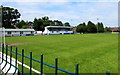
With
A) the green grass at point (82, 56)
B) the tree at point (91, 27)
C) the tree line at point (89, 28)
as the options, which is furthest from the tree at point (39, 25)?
the green grass at point (82, 56)

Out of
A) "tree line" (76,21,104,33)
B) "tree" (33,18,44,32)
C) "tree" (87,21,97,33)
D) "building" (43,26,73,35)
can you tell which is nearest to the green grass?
"building" (43,26,73,35)

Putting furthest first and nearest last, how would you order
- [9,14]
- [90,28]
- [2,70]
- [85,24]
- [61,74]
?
[85,24]
[90,28]
[9,14]
[61,74]
[2,70]

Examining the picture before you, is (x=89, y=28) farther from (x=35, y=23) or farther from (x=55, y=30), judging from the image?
(x=35, y=23)

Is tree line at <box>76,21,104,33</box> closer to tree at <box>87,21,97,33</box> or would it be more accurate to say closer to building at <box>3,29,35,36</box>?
tree at <box>87,21,97,33</box>

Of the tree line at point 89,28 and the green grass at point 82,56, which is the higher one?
the tree line at point 89,28

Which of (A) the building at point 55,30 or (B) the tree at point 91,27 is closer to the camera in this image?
(A) the building at point 55,30

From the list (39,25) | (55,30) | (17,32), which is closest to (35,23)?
(39,25)

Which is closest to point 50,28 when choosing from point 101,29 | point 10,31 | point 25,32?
point 25,32

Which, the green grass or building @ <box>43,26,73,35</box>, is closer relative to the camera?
the green grass

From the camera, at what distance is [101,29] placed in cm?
8175

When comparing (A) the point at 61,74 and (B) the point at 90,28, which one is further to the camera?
(B) the point at 90,28

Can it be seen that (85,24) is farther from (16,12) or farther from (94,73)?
(94,73)

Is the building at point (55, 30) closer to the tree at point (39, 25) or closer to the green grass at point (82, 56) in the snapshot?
the tree at point (39, 25)

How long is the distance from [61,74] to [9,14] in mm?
65266
